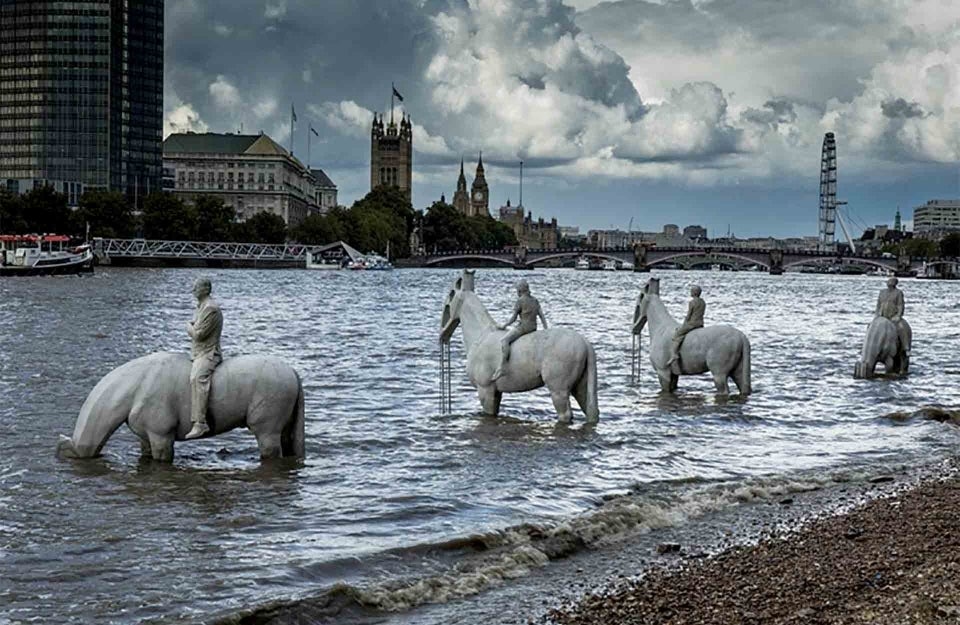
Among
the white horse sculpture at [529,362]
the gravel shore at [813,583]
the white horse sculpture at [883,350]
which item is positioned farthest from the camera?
the white horse sculpture at [883,350]

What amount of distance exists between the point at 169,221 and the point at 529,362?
15757 centimetres

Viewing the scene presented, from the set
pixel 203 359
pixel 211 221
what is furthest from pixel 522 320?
pixel 211 221

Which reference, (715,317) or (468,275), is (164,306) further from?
(468,275)

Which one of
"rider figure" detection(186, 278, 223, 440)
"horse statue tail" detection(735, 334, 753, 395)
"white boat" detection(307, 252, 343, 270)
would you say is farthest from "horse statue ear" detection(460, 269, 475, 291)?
"white boat" detection(307, 252, 343, 270)

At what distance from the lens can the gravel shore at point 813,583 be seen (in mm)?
8812

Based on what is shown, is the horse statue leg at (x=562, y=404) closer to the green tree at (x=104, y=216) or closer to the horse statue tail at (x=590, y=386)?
the horse statue tail at (x=590, y=386)

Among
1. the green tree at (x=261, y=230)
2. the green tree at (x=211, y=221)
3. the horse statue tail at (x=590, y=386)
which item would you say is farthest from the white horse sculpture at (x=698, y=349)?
the green tree at (x=261, y=230)

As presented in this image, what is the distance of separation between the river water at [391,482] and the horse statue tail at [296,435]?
10.9 inches

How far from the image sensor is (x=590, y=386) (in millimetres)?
19609

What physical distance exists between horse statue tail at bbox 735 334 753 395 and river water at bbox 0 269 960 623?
1.66ft

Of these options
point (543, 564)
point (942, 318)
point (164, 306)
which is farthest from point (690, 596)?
point (942, 318)

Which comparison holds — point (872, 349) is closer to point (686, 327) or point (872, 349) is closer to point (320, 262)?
point (686, 327)

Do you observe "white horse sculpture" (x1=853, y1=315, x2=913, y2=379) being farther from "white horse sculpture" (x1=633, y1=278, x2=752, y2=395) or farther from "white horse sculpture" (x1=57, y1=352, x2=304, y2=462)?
"white horse sculpture" (x1=57, y1=352, x2=304, y2=462)

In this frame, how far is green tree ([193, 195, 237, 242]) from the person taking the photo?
174 metres
